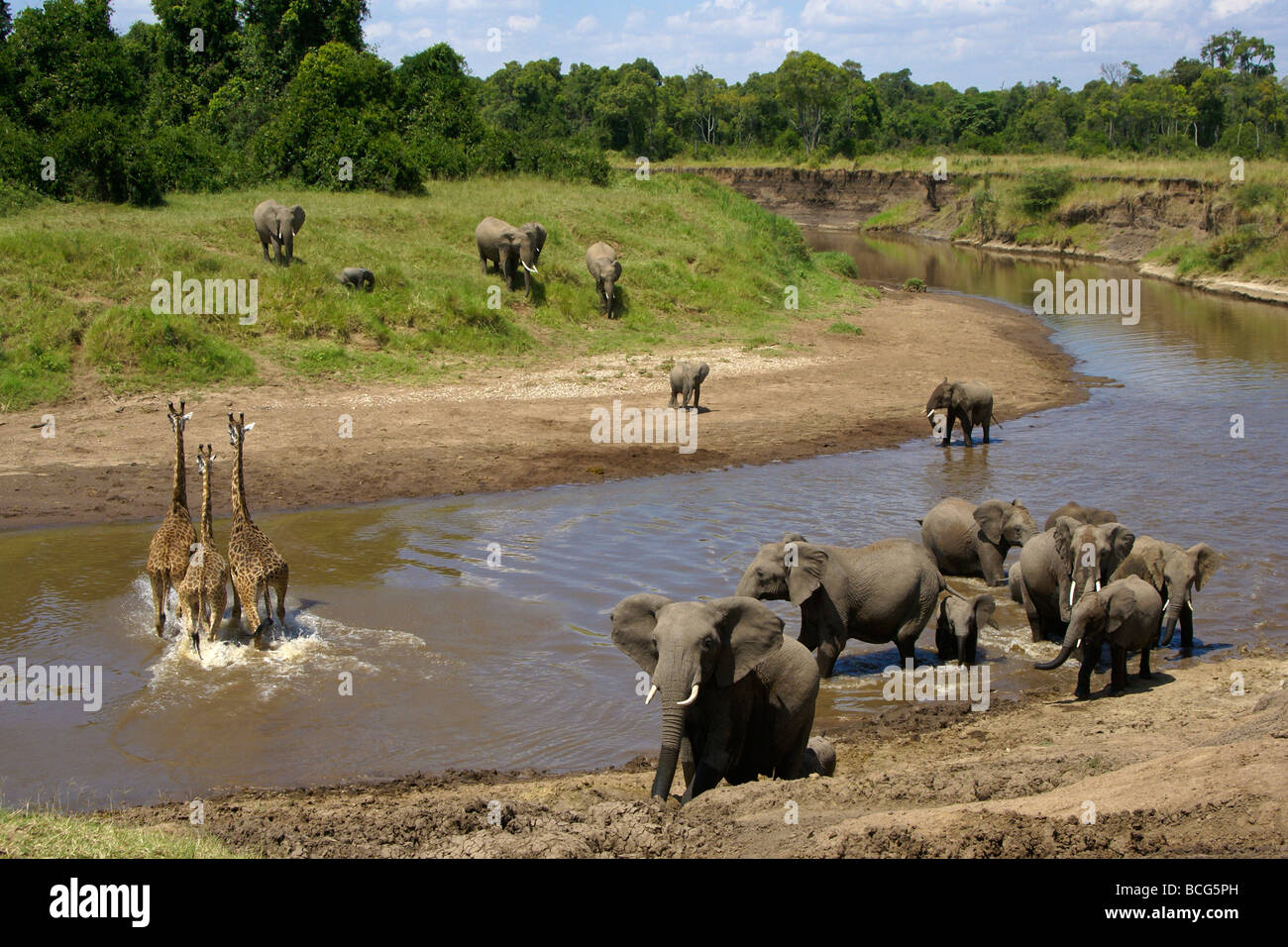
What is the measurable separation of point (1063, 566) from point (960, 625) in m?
1.33

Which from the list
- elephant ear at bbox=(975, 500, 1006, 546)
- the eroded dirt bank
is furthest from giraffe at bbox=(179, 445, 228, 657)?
elephant ear at bbox=(975, 500, 1006, 546)

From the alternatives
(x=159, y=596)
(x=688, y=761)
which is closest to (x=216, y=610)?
(x=159, y=596)

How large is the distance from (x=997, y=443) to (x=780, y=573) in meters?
12.0

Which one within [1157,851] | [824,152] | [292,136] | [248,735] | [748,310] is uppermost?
[824,152]

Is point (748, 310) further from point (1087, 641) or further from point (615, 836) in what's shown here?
point (615, 836)

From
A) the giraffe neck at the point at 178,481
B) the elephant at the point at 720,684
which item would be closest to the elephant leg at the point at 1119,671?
the elephant at the point at 720,684

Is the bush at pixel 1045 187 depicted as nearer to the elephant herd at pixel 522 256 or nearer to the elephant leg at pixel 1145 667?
the elephant herd at pixel 522 256

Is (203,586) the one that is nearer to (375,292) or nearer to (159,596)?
(159,596)

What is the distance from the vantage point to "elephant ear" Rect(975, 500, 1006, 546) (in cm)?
1364

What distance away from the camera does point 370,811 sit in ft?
24.1

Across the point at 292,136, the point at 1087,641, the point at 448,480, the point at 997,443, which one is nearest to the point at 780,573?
the point at 1087,641

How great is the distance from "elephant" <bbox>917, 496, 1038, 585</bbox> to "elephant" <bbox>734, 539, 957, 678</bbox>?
2.31 meters

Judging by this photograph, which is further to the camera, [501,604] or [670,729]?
[501,604]

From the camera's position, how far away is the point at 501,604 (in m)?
12.9
